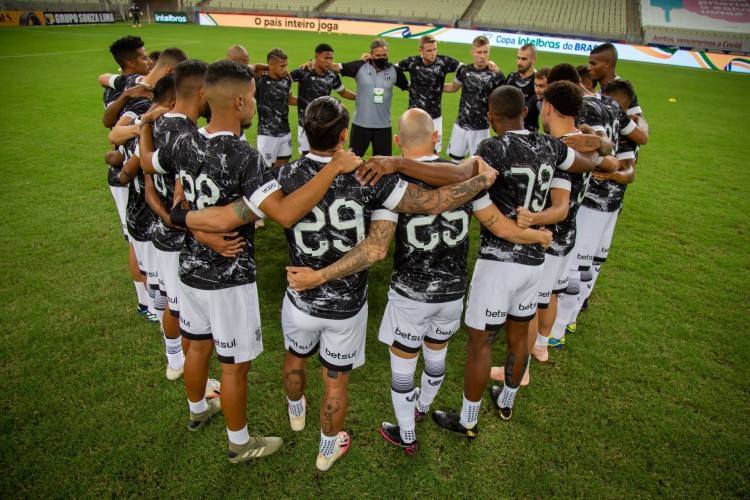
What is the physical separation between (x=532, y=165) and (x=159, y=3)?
59.1 m

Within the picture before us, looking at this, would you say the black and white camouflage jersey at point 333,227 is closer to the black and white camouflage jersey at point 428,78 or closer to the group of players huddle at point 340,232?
the group of players huddle at point 340,232

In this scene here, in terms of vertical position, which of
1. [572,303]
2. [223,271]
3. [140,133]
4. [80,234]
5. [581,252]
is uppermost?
[140,133]

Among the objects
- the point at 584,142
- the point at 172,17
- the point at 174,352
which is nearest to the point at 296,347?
the point at 174,352

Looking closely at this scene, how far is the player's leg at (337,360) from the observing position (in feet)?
10.2

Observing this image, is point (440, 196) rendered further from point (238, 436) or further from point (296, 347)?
point (238, 436)

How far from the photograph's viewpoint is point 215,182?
9.34ft

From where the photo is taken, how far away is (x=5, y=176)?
8680 millimetres

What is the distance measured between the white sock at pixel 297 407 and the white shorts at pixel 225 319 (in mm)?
662

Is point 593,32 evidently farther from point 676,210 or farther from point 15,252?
point 15,252

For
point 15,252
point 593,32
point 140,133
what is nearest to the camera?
point 140,133

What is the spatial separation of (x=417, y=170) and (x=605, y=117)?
2629 millimetres

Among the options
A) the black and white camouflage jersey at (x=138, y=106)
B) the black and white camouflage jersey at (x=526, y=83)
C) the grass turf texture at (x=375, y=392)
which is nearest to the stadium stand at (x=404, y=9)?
the black and white camouflage jersey at (x=526, y=83)

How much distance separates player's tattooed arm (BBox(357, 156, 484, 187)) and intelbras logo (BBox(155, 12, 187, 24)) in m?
49.9

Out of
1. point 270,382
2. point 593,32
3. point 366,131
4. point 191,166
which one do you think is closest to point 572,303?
point 270,382
